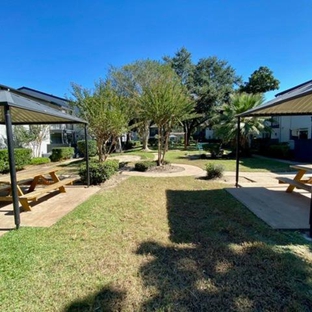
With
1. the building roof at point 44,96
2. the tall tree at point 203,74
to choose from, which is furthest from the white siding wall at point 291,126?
the building roof at point 44,96

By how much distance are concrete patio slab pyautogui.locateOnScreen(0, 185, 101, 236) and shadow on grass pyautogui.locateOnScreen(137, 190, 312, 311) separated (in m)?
2.59

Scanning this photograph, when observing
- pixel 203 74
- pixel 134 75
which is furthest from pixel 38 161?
pixel 203 74

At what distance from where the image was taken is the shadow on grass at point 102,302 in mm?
2279

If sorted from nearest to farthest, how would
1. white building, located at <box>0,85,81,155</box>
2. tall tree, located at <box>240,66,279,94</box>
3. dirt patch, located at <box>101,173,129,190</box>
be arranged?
dirt patch, located at <box>101,173,129,190</box>, white building, located at <box>0,85,81,155</box>, tall tree, located at <box>240,66,279,94</box>

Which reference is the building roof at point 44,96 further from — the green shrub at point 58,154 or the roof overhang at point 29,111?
the roof overhang at point 29,111

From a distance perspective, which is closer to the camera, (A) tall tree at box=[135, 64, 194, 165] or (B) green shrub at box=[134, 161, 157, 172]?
(A) tall tree at box=[135, 64, 194, 165]

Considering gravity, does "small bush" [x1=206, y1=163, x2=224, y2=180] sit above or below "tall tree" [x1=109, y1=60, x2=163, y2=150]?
below

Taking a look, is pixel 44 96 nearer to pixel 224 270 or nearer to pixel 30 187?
pixel 30 187

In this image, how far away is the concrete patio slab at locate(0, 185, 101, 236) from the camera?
4.73m

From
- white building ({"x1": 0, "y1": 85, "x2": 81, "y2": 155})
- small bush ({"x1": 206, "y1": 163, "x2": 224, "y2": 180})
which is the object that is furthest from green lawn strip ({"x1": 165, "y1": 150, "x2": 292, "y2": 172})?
white building ({"x1": 0, "y1": 85, "x2": 81, "y2": 155})

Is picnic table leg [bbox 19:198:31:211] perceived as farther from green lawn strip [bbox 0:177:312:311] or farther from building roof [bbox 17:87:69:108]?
building roof [bbox 17:87:69:108]

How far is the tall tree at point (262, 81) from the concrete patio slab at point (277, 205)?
3328 centimetres

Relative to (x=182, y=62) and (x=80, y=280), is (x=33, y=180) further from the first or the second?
(x=182, y=62)

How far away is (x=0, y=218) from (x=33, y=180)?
1972 millimetres
